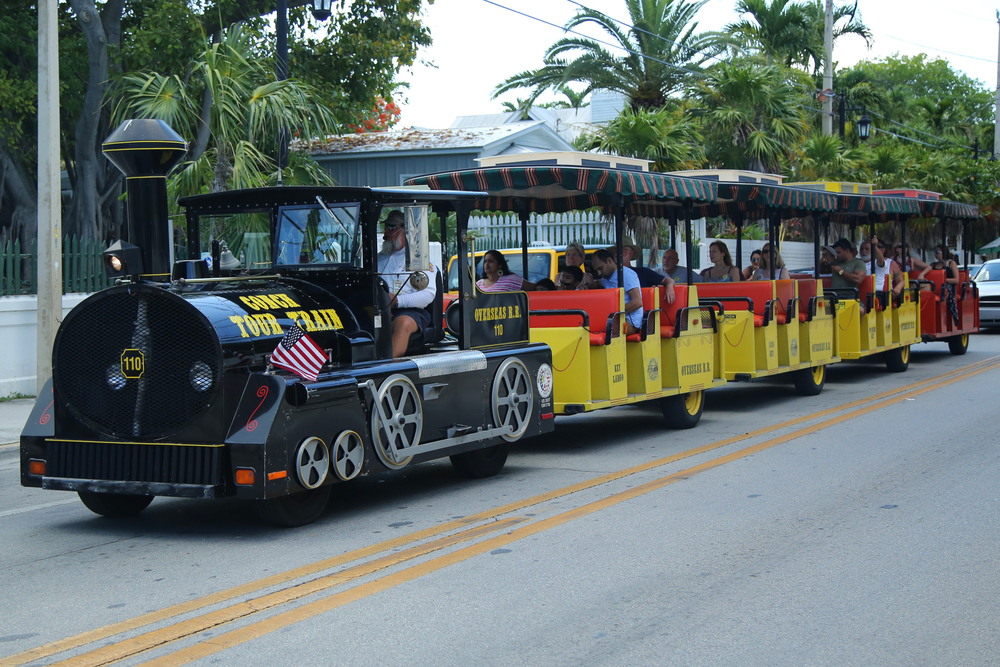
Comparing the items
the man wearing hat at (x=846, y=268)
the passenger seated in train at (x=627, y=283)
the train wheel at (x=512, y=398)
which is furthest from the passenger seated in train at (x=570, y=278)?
the man wearing hat at (x=846, y=268)

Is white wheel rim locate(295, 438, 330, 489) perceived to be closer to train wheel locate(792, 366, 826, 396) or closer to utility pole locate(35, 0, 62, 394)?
utility pole locate(35, 0, 62, 394)

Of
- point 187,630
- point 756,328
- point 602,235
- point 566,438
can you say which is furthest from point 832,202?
point 187,630

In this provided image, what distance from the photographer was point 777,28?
108 feet

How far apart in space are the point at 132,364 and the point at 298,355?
1.06m

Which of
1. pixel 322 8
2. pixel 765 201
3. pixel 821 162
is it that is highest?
pixel 322 8

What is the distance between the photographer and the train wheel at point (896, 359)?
1694 cm

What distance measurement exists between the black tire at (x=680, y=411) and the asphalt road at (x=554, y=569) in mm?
1537

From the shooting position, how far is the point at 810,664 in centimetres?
441

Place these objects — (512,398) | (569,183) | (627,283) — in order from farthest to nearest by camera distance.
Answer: (627,283) → (569,183) → (512,398)

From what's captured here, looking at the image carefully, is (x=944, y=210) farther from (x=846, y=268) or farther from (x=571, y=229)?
(x=571, y=229)

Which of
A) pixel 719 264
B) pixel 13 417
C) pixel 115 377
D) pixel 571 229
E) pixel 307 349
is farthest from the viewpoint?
pixel 571 229

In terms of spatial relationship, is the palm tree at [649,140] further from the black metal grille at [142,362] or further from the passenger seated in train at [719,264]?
the black metal grille at [142,362]

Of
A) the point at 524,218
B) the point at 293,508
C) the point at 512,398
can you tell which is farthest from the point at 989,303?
the point at 293,508

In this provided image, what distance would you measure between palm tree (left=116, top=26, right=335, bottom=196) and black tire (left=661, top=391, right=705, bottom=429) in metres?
6.74
